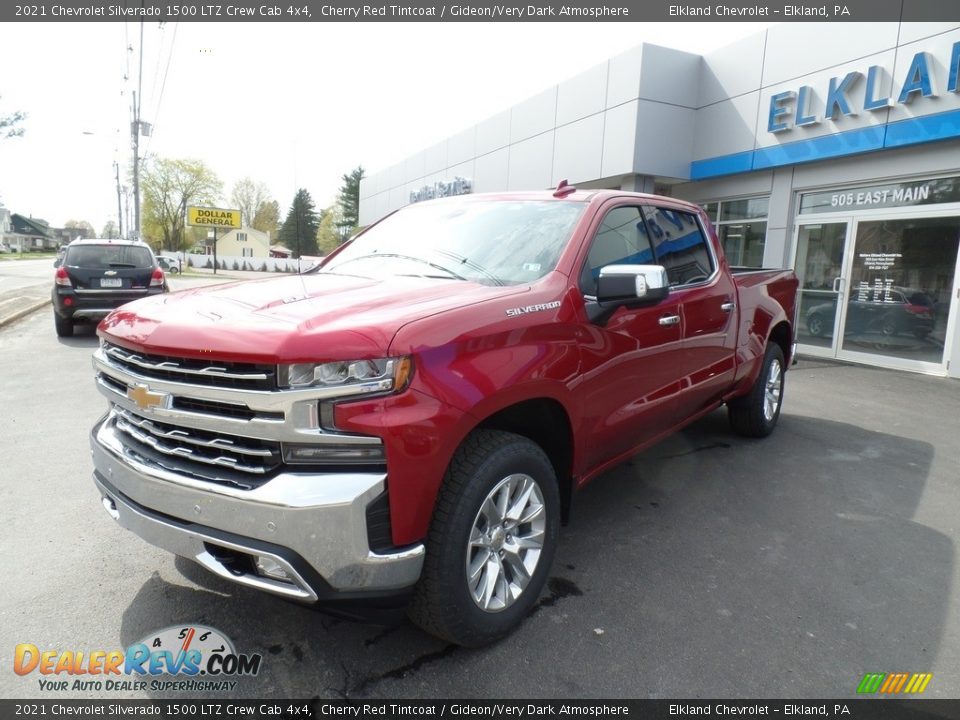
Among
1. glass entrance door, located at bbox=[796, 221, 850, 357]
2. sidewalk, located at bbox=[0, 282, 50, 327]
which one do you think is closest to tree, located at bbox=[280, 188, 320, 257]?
sidewalk, located at bbox=[0, 282, 50, 327]

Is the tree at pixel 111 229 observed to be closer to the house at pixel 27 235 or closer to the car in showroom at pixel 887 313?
the house at pixel 27 235

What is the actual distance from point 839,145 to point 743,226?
2.64 meters

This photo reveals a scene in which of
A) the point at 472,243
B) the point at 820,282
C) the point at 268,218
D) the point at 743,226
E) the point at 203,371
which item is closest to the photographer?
the point at 203,371

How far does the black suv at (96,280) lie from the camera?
10.0 meters

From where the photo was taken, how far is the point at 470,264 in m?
3.07

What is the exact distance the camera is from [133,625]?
2.59 meters

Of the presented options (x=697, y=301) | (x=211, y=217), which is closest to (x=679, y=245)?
(x=697, y=301)

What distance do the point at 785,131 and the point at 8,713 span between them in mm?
12192

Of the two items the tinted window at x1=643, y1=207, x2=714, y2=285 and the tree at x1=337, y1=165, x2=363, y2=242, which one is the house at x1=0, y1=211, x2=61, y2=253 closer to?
the tree at x1=337, y1=165, x2=363, y2=242

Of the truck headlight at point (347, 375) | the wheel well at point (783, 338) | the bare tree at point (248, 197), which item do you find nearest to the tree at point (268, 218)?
the bare tree at point (248, 197)

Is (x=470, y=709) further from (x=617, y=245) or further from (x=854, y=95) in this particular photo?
(x=854, y=95)

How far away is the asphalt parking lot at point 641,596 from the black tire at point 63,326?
608 centimetres

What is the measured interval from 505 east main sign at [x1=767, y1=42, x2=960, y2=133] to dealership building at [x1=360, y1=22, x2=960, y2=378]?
0.8 inches

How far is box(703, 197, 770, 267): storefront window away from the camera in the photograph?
12.0 meters
